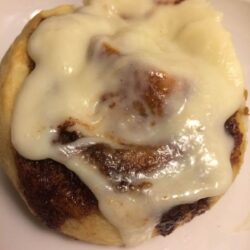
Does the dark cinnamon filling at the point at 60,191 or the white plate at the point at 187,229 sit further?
Result: the white plate at the point at 187,229

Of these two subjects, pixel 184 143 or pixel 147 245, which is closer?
pixel 184 143

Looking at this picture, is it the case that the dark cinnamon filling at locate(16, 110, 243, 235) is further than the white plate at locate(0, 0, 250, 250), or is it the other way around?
the white plate at locate(0, 0, 250, 250)

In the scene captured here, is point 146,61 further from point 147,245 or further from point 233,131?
point 147,245

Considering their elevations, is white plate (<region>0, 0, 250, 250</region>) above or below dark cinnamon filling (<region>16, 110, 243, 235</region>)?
below

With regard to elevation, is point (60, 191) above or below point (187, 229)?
above

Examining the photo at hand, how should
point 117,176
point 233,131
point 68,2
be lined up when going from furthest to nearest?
point 68,2, point 233,131, point 117,176

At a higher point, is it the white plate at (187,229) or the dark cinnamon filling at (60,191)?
the dark cinnamon filling at (60,191)

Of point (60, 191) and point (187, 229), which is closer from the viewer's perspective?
point (60, 191)

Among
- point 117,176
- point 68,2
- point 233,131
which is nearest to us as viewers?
point 117,176

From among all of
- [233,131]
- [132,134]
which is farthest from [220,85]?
[132,134]

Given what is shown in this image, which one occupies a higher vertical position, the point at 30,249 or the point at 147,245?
the point at 30,249

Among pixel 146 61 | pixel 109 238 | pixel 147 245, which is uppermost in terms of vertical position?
pixel 146 61
